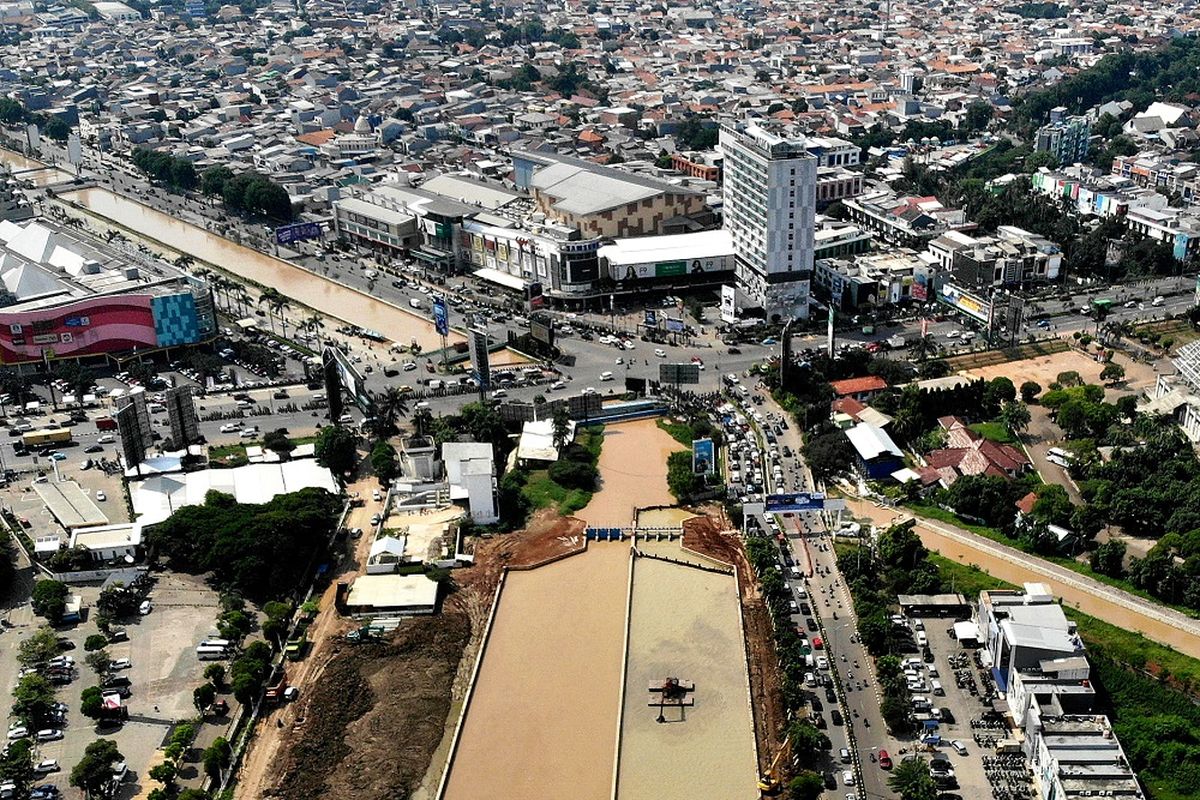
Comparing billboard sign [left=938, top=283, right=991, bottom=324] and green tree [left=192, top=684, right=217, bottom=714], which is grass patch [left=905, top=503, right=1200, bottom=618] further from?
green tree [left=192, top=684, right=217, bottom=714]

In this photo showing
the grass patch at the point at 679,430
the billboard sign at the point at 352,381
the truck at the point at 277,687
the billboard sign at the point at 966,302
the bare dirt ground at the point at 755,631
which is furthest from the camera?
the billboard sign at the point at 966,302

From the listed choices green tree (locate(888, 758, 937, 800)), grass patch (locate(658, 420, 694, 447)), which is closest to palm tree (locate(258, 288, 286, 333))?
grass patch (locate(658, 420, 694, 447))

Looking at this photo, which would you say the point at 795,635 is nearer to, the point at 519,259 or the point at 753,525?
the point at 753,525

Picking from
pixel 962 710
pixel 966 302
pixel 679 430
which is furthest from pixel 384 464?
pixel 966 302

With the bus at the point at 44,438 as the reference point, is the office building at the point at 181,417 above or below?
above

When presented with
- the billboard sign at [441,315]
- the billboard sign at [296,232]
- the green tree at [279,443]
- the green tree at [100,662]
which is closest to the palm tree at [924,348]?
the billboard sign at [441,315]

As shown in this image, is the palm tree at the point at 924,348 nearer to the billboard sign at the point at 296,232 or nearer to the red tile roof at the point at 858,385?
the red tile roof at the point at 858,385

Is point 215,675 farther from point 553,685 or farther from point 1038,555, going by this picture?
point 1038,555
